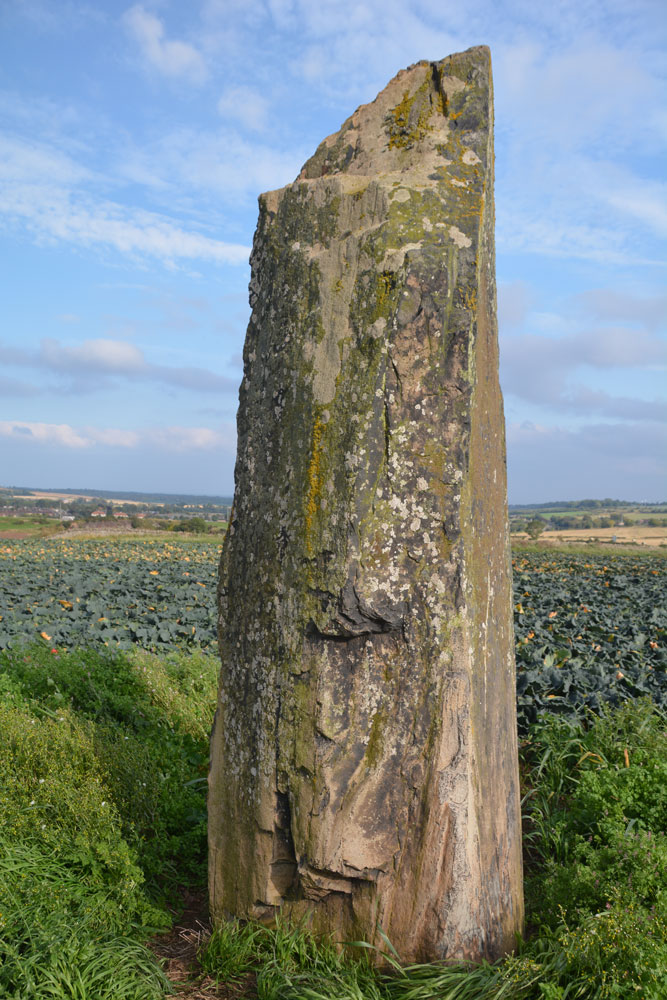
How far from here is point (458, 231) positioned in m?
3.44

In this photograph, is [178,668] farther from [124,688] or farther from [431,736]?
[431,736]

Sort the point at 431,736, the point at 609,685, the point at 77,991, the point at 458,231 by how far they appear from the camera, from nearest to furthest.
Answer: the point at 77,991
the point at 431,736
the point at 458,231
the point at 609,685

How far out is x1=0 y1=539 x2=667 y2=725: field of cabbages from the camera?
6871 mm

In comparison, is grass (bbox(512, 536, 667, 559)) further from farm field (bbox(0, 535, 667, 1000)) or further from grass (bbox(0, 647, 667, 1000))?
grass (bbox(0, 647, 667, 1000))

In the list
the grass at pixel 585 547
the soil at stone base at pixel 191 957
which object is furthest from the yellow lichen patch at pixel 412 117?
the grass at pixel 585 547

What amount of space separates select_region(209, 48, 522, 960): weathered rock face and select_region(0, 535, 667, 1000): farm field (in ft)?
0.83

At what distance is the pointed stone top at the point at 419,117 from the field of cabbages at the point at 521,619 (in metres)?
4.58

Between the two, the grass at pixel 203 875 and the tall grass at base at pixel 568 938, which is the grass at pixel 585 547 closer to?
the grass at pixel 203 875

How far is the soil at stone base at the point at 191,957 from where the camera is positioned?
328cm

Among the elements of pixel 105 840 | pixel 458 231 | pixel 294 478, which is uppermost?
pixel 458 231

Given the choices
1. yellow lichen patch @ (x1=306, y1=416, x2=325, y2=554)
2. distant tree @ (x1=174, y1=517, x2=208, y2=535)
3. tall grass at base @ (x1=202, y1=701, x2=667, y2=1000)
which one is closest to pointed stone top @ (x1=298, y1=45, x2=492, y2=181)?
yellow lichen patch @ (x1=306, y1=416, x2=325, y2=554)

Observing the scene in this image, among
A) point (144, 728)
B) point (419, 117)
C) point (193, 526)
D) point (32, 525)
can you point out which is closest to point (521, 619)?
point (144, 728)

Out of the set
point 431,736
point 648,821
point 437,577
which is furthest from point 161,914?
point 648,821

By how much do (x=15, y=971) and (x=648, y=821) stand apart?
346 cm
